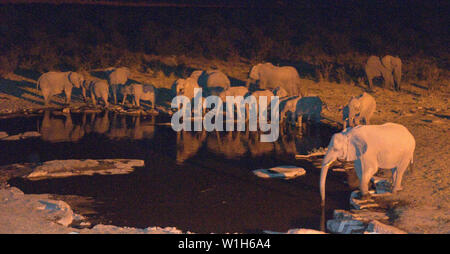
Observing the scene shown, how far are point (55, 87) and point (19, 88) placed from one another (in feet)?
9.44

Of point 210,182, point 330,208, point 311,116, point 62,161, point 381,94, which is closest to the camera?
point 330,208

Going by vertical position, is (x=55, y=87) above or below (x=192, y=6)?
below

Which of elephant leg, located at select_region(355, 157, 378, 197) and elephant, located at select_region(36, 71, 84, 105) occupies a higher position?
elephant, located at select_region(36, 71, 84, 105)

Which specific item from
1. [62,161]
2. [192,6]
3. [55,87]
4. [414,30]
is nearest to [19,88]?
[55,87]

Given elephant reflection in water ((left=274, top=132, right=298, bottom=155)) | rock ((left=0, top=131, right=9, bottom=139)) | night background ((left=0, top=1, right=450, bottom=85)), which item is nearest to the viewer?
elephant reflection in water ((left=274, top=132, right=298, bottom=155))

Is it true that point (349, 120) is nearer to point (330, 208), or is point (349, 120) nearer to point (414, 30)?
point (330, 208)

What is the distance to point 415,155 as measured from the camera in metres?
12.4

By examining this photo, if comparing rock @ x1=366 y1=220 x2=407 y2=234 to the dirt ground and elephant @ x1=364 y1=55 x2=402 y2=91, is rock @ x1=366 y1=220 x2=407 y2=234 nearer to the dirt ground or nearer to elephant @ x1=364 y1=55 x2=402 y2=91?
the dirt ground

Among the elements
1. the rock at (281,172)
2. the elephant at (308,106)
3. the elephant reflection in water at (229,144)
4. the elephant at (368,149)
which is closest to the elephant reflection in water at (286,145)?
the elephant reflection in water at (229,144)

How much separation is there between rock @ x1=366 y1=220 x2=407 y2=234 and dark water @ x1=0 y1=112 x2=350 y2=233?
89cm

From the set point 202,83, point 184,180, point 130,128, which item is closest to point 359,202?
point 184,180

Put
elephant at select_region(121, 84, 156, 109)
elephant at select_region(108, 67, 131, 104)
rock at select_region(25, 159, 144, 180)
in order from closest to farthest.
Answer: rock at select_region(25, 159, 144, 180), elephant at select_region(121, 84, 156, 109), elephant at select_region(108, 67, 131, 104)

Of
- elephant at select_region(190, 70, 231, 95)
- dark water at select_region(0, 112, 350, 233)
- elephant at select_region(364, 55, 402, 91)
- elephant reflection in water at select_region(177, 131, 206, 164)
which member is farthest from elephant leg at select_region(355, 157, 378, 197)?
elephant at select_region(364, 55, 402, 91)

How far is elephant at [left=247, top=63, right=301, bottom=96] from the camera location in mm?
20375
